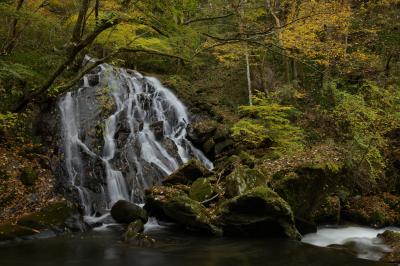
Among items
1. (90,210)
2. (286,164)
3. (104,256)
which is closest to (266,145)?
(286,164)

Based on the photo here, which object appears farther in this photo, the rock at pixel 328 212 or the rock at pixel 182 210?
the rock at pixel 328 212

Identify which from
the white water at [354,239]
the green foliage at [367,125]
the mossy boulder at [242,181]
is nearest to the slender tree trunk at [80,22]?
the mossy boulder at [242,181]

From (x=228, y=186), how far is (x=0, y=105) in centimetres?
711

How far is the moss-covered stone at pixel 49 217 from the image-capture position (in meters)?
9.84

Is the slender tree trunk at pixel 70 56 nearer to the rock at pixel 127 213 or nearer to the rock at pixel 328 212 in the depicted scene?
the rock at pixel 127 213

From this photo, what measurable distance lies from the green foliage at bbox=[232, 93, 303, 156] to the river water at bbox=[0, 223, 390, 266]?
16.1ft

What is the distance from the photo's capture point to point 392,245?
933 centimetres

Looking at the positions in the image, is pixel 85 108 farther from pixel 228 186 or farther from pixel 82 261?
pixel 82 261

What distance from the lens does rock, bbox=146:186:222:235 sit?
32.6ft

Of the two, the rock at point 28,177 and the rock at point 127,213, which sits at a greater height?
the rock at point 28,177

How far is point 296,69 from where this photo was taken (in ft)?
66.0

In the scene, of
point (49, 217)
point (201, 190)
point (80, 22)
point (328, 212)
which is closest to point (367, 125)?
point (328, 212)

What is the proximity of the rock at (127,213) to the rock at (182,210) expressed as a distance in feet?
1.60

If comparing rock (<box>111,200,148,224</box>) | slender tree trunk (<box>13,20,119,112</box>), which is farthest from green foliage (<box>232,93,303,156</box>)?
slender tree trunk (<box>13,20,119,112</box>)
